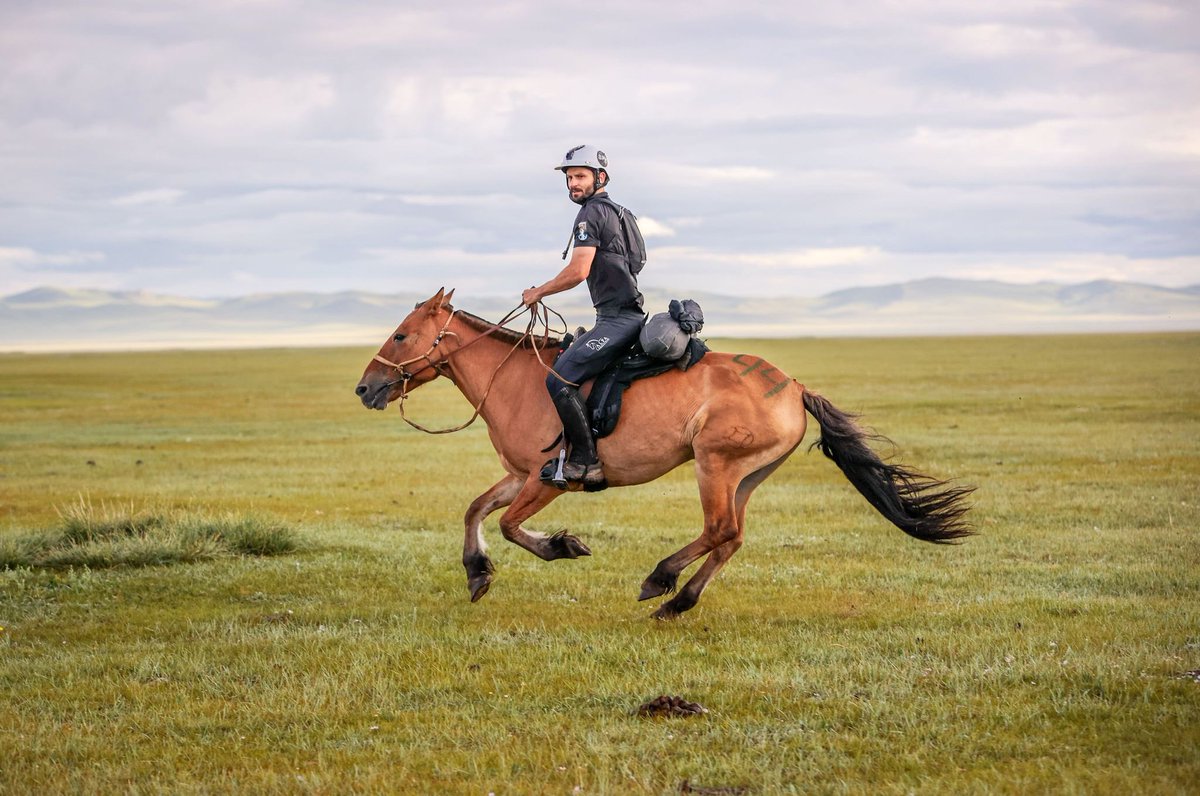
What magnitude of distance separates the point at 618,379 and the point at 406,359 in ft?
6.50

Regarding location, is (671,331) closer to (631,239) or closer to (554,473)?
(631,239)

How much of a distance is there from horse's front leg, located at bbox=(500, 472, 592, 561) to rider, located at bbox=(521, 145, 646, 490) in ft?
1.17

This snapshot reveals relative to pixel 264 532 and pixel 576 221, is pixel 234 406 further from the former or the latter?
pixel 576 221

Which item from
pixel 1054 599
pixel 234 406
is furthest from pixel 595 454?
pixel 234 406

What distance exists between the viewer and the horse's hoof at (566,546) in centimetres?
1005

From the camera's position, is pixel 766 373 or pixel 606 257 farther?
pixel 766 373

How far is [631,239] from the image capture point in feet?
33.0

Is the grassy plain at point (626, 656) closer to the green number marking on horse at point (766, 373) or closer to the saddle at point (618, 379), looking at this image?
the saddle at point (618, 379)

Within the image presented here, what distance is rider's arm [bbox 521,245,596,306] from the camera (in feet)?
31.4

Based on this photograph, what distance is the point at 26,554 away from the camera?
12789 mm

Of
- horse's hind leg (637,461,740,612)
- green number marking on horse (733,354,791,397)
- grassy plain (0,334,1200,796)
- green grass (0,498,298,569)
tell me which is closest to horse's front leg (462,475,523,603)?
grassy plain (0,334,1200,796)

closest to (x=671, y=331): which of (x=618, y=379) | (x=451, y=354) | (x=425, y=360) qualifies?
(x=618, y=379)

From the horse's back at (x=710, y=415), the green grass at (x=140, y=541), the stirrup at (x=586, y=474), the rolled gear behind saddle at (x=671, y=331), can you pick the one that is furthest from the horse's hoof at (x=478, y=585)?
the green grass at (x=140, y=541)

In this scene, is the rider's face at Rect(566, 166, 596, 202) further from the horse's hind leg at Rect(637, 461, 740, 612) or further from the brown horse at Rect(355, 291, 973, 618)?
the horse's hind leg at Rect(637, 461, 740, 612)
